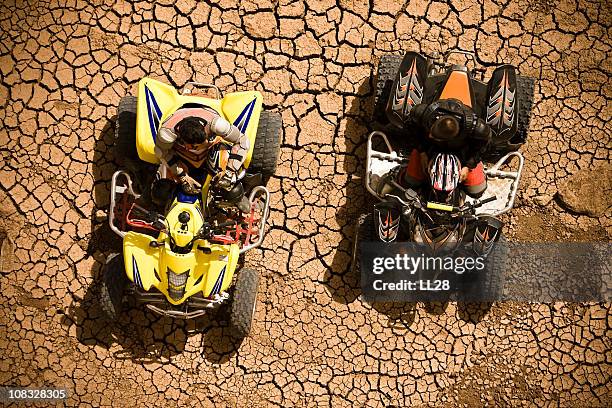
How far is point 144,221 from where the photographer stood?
6.23 metres

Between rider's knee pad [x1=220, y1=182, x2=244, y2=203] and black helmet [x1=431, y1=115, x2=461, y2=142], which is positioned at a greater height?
black helmet [x1=431, y1=115, x2=461, y2=142]

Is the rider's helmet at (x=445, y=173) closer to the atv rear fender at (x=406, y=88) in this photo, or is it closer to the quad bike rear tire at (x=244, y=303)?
the atv rear fender at (x=406, y=88)

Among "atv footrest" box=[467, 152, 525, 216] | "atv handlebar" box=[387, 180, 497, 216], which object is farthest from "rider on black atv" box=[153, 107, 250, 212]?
"atv footrest" box=[467, 152, 525, 216]

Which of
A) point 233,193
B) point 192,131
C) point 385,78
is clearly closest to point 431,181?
point 385,78

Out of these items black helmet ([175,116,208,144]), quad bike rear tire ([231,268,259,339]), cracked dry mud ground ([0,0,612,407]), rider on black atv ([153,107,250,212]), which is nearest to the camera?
black helmet ([175,116,208,144])

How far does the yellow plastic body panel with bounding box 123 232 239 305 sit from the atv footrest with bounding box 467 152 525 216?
265cm

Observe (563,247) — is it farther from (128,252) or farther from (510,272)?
(128,252)

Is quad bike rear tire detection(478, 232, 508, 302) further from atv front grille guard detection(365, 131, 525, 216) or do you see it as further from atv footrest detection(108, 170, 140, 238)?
atv footrest detection(108, 170, 140, 238)

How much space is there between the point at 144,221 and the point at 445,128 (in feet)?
9.75

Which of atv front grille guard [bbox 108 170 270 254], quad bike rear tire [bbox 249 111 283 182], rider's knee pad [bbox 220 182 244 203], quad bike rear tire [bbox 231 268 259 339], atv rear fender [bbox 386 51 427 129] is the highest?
atv rear fender [bbox 386 51 427 129]

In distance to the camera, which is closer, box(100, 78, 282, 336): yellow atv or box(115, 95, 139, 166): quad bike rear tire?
box(100, 78, 282, 336): yellow atv

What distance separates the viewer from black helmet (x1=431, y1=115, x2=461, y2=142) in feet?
19.4

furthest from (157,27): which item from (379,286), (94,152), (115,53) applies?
(379,286)

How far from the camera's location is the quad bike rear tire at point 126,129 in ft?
21.1
